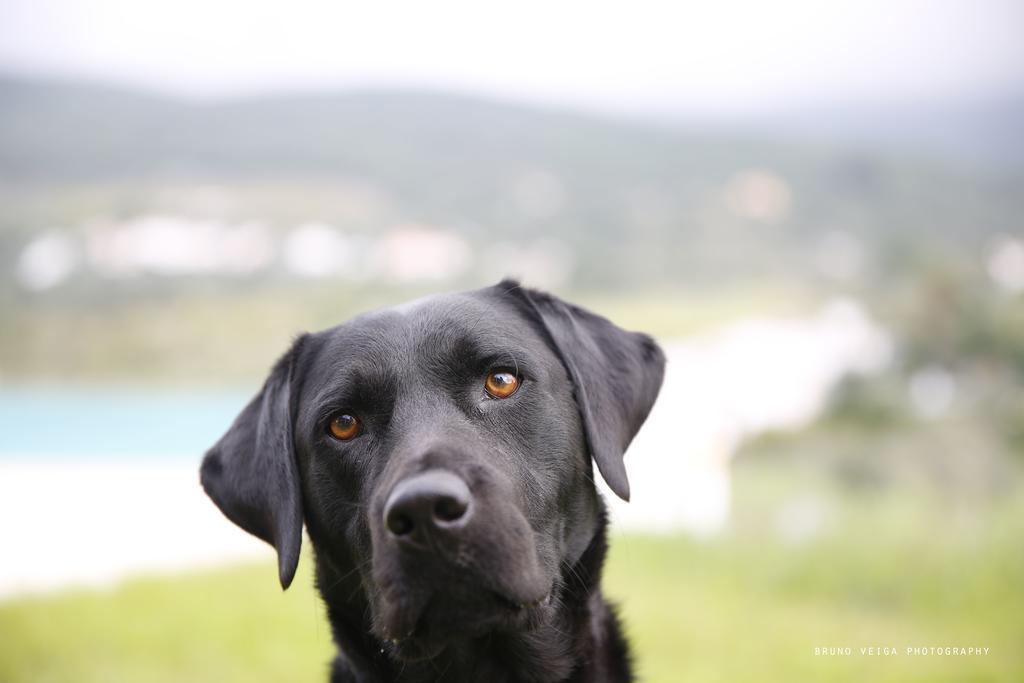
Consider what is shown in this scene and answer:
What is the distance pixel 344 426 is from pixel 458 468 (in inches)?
20.8

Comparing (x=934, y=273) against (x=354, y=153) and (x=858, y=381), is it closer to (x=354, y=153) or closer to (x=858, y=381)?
(x=858, y=381)

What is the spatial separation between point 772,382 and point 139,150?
876 centimetres

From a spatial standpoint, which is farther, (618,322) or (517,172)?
(517,172)

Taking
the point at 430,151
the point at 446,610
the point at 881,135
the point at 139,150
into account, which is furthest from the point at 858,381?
the point at 139,150

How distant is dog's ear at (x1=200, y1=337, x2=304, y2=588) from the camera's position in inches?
93.7

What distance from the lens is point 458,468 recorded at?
6.42 feet

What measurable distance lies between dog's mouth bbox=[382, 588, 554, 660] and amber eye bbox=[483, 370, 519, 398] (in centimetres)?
56

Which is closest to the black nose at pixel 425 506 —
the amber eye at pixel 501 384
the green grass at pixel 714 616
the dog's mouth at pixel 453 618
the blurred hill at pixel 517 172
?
the dog's mouth at pixel 453 618

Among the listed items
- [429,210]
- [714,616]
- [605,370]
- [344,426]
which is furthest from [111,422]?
[605,370]

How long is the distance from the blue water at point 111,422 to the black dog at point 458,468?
22.0ft

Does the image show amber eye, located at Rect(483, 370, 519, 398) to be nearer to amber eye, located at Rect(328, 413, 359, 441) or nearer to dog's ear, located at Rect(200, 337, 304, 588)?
amber eye, located at Rect(328, 413, 359, 441)

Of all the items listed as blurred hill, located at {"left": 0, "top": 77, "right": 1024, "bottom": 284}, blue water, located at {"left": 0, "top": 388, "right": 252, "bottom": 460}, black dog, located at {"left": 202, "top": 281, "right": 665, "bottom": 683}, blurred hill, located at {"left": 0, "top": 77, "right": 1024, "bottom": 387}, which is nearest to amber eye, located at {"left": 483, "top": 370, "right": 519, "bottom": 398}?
black dog, located at {"left": 202, "top": 281, "right": 665, "bottom": 683}

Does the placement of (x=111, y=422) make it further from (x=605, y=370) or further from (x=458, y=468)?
(x=458, y=468)

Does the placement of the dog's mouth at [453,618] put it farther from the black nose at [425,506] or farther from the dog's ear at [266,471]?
the dog's ear at [266,471]
